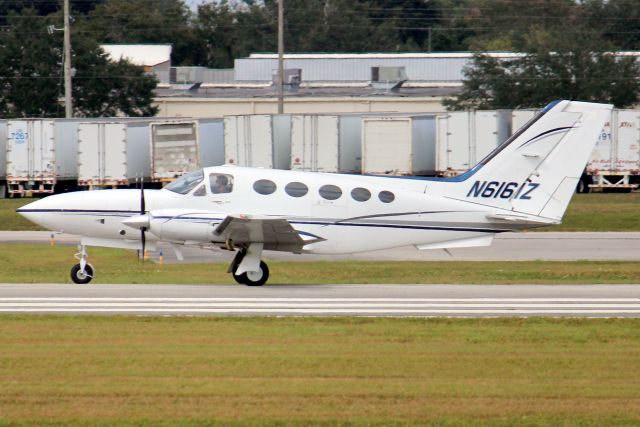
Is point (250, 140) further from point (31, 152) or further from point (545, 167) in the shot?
point (545, 167)

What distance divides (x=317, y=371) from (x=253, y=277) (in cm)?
787

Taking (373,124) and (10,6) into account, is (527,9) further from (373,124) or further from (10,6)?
(373,124)

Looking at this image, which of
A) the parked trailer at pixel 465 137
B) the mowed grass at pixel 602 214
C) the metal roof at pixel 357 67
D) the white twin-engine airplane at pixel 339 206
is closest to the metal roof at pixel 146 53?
the metal roof at pixel 357 67

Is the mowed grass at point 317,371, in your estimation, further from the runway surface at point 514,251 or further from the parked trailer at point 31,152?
the parked trailer at point 31,152

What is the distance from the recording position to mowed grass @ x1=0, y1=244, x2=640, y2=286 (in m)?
23.4

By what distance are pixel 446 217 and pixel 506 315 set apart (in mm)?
4452

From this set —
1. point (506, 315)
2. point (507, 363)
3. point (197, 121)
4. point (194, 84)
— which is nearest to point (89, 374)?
point (507, 363)

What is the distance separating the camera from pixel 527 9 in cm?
10956

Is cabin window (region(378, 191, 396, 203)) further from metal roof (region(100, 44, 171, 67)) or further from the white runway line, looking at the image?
metal roof (region(100, 44, 171, 67))

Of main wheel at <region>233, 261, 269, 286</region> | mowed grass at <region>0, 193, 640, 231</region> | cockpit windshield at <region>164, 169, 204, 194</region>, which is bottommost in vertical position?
mowed grass at <region>0, 193, 640, 231</region>

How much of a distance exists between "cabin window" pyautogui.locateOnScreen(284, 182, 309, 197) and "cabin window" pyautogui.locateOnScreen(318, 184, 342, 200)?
0.28 m

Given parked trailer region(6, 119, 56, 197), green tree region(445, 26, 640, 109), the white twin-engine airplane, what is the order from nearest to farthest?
1. the white twin-engine airplane
2. parked trailer region(6, 119, 56, 197)
3. green tree region(445, 26, 640, 109)

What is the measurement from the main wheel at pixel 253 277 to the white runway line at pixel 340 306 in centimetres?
213

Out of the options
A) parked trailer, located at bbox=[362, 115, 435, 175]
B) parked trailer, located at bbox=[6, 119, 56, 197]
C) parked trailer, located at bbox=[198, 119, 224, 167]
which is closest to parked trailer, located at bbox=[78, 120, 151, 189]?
parked trailer, located at bbox=[6, 119, 56, 197]
